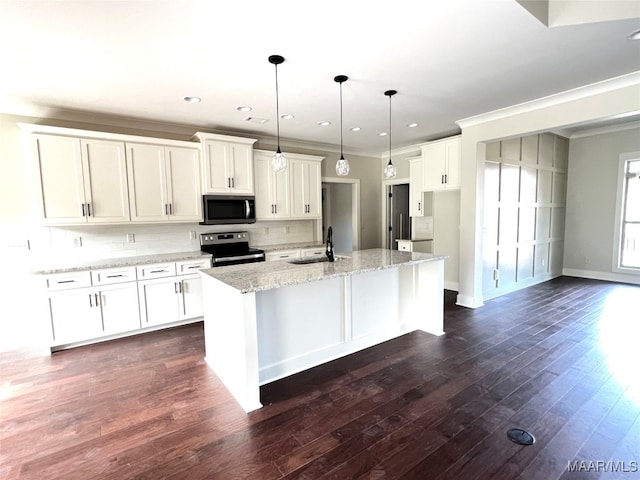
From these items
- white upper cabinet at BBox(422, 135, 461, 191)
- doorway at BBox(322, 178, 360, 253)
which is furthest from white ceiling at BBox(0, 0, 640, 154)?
doorway at BBox(322, 178, 360, 253)

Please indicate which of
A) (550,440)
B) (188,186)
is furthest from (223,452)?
(188,186)

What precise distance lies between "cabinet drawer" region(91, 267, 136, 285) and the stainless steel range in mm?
931

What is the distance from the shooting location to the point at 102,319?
3.42m

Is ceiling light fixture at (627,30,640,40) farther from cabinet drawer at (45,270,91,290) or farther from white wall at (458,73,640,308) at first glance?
cabinet drawer at (45,270,91,290)

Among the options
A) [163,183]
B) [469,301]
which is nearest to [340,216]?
[469,301]

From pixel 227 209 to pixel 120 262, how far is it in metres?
1.44

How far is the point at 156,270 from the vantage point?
3.69 meters

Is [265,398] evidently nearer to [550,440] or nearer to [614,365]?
[550,440]

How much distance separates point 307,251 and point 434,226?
7.88ft

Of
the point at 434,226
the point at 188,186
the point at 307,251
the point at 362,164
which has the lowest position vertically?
the point at 307,251

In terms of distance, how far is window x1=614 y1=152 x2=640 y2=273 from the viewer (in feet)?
18.2

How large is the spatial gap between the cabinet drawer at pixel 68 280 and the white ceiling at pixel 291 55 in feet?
5.94

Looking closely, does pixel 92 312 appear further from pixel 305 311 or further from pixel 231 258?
pixel 305 311

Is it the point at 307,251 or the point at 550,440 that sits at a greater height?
the point at 307,251
